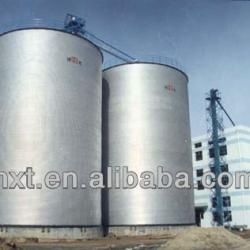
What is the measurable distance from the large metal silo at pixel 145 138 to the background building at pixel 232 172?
2131cm

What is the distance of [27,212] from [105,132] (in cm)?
1284

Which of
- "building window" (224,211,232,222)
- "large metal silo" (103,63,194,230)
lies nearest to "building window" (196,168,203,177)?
"building window" (224,211,232,222)

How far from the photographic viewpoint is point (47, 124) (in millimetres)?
31500

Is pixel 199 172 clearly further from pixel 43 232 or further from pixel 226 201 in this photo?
pixel 43 232

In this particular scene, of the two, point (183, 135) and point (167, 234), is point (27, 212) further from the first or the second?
point (183, 135)

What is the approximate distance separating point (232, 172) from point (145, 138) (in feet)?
87.7

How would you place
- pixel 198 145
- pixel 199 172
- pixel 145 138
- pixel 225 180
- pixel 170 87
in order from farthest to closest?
pixel 198 145 < pixel 199 172 < pixel 225 180 < pixel 170 87 < pixel 145 138

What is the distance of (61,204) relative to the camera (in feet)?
102

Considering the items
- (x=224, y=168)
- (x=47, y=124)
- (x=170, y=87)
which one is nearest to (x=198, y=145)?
(x=224, y=168)

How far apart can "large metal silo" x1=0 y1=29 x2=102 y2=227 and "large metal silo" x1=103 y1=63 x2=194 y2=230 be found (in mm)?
4605

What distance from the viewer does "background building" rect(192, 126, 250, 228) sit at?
60.4 m

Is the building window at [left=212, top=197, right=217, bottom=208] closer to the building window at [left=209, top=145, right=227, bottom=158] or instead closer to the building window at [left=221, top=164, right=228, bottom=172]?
the building window at [left=221, top=164, right=228, bottom=172]

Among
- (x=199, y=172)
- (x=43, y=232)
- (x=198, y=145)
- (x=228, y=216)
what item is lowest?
(x=43, y=232)

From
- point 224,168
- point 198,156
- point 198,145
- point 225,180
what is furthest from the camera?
point 198,145
